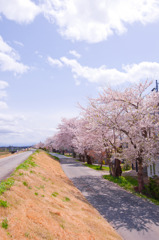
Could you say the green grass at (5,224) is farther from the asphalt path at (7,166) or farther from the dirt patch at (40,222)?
the asphalt path at (7,166)

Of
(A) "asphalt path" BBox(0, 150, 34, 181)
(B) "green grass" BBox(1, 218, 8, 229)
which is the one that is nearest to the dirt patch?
(B) "green grass" BBox(1, 218, 8, 229)

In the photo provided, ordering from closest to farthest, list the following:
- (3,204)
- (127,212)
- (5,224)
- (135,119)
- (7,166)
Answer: (5,224) < (3,204) < (127,212) < (135,119) < (7,166)

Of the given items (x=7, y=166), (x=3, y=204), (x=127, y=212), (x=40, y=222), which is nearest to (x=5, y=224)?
(x=3, y=204)

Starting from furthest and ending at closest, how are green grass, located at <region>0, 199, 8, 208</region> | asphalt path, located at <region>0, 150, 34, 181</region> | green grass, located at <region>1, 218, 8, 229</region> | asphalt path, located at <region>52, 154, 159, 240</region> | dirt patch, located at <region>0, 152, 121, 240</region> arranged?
asphalt path, located at <region>0, 150, 34, 181</region>, asphalt path, located at <region>52, 154, 159, 240</region>, green grass, located at <region>0, 199, 8, 208</region>, dirt patch, located at <region>0, 152, 121, 240</region>, green grass, located at <region>1, 218, 8, 229</region>

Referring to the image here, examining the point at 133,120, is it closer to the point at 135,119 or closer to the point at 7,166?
the point at 135,119

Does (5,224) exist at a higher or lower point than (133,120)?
lower

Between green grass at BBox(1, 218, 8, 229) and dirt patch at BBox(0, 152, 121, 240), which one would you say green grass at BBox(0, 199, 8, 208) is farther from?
green grass at BBox(1, 218, 8, 229)

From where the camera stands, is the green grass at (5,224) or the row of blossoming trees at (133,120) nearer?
the green grass at (5,224)

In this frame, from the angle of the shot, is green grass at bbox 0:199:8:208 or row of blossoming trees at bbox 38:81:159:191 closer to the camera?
green grass at bbox 0:199:8:208

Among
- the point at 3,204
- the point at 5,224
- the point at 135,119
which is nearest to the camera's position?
the point at 5,224

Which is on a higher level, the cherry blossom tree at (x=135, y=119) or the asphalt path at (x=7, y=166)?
the cherry blossom tree at (x=135, y=119)

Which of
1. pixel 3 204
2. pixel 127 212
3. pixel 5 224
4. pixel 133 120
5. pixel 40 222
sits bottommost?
pixel 127 212

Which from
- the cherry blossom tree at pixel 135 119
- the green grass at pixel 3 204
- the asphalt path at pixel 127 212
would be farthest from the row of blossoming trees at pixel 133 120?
the green grass at pixel 3 204

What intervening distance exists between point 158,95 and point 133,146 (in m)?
4.94
